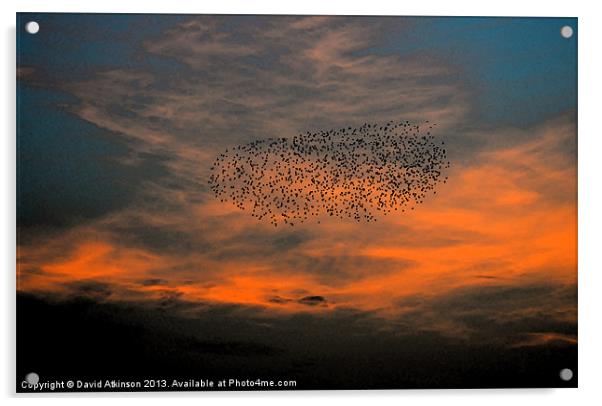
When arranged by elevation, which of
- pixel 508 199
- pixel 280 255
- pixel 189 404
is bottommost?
pixel 189 404

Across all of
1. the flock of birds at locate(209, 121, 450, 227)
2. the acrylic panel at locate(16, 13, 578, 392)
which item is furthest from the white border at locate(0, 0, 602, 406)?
the flock of birds at locate(209, 121, 450, 227)

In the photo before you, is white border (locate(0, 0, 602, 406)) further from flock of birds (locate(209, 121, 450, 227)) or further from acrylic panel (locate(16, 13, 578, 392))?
flock of birds (locate(209, 121, 450, 227))

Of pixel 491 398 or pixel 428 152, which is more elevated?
pixel 428 152

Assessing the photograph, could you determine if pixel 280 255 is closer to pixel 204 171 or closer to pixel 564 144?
pixel 204 171

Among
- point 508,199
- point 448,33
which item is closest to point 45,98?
point 448,33
